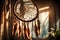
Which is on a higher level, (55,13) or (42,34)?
(55,13)

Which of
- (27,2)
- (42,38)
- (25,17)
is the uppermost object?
(27,2)

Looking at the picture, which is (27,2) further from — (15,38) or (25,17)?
(15,38)

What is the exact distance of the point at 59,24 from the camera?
3475 millimetres

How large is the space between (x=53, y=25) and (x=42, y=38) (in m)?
0.43

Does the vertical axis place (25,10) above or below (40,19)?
above

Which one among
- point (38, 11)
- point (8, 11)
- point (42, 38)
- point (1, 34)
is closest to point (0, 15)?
point (8, 11)

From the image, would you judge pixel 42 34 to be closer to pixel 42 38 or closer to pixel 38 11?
pixel 42 38

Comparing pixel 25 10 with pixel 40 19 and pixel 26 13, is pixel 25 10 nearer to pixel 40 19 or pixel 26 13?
pixel 26 13

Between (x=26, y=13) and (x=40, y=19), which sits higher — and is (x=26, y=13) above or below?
above

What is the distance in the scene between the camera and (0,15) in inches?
138

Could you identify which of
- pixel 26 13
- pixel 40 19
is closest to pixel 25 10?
pixel 26 13

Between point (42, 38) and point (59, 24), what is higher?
point (59, 24)

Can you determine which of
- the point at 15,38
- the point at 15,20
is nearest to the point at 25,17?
the point at 15,20

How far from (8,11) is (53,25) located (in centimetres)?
120
